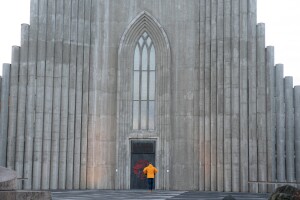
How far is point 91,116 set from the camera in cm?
3744

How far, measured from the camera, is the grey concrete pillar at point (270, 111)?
118 feet

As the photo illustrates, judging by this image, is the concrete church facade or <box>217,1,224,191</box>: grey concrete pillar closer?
<box>217,1,224,191</box>: grey concrete pillar

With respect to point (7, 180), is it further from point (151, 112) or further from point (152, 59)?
point (152, 59)

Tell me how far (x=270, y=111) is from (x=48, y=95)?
13.2 meters

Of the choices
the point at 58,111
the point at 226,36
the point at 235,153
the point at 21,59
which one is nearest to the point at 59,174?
the point at 58,111

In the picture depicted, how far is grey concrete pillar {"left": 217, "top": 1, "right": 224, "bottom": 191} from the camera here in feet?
118

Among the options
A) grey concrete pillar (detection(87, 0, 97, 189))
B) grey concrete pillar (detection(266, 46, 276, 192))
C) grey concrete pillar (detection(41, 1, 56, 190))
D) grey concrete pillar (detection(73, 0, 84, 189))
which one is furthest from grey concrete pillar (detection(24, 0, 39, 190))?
grey concrete pillar (detection(266, 46, 276, 192))

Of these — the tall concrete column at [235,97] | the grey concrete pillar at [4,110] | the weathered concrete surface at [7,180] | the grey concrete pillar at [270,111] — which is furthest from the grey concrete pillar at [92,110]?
the weathered concrete surface at [7,180]

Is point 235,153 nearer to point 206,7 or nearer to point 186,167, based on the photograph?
point 186,167

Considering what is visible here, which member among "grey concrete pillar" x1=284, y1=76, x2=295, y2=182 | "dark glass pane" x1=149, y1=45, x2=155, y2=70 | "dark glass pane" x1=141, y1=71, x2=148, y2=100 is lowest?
"grey concrete pillar" x1=284, y1=76, x2=295, y2=182

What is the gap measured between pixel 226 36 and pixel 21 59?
40.5 ft

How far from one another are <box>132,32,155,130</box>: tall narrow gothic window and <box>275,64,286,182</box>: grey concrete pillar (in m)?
7.48

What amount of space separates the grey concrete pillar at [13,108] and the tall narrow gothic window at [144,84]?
7.05 meters

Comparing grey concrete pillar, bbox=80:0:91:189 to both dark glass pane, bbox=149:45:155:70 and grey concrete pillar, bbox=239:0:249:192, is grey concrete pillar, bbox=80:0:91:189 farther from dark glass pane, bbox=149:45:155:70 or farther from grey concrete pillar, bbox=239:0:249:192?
grey concrete pillar, bbox=239:0:249:192
